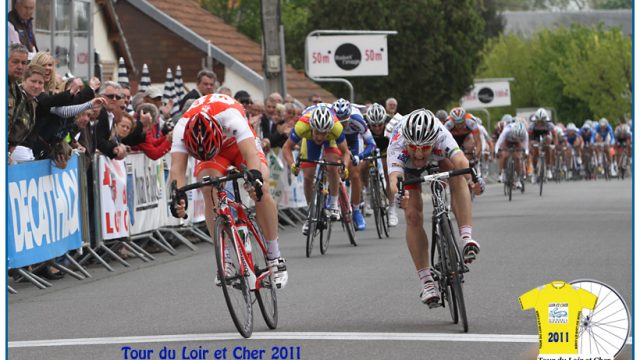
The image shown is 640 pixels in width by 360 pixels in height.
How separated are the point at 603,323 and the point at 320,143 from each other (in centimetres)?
1098

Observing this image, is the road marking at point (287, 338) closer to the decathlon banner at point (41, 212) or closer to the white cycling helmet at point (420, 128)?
the white cycling helmet at point (420, 128)

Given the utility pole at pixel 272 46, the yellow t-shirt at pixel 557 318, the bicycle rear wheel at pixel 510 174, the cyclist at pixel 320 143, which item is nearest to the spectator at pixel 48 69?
the cyclist at pixel 320 143

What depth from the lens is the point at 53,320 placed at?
12.2 metres

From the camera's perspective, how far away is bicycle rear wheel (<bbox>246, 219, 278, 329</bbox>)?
11.1 meters

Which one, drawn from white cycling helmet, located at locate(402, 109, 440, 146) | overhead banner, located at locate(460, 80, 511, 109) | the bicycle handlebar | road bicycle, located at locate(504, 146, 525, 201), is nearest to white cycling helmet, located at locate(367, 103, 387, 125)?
the bicycle handlebar

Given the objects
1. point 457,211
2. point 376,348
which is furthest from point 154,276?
point 376,348

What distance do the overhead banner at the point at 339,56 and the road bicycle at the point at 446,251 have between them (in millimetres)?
19365

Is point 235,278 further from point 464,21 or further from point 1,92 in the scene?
point 464,21

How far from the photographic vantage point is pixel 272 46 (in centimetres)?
2736

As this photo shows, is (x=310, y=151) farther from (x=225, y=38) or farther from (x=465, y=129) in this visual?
(x=225, y=38)

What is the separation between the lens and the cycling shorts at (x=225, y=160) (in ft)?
36.8

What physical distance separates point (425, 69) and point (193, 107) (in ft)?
136

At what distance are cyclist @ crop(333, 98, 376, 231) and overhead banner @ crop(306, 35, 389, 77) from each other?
1008 centimetres

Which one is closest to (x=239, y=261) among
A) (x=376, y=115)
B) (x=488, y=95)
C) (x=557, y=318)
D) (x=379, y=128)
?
(x=557, y=318)
